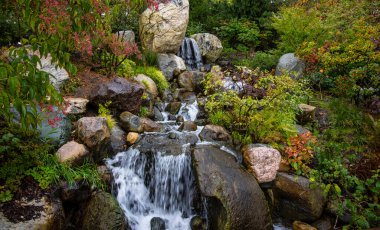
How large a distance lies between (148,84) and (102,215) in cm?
501

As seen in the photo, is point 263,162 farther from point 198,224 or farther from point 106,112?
point 106,112

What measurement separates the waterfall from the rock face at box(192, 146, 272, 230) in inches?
313

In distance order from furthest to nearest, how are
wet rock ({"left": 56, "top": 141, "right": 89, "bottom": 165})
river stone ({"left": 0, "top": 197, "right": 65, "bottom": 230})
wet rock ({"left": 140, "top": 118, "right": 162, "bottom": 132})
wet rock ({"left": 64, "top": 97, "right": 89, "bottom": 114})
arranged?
1. wet rock ({"left": 140, "top": 118, "right": 162, "bottom": 132})
2. wet rock ({"left": 64, "top": 97, "right": 89, "bottom": 114})
3. wet rock ({"left": 56, "top": 141, "right": 89, "bottom": 165})
4. river stone ({"left": 0, "top": 197, "right": 65, "bottom": 230})

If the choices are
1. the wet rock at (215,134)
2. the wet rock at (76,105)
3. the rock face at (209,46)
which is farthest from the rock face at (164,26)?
the wet rock at (215,134)

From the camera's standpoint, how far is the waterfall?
12.6m

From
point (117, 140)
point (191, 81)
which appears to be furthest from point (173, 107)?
point (117, 140)

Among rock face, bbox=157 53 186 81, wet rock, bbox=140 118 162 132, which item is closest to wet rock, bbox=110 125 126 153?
wet rock, bbox=140 118 162 132

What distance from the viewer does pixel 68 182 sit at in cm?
452

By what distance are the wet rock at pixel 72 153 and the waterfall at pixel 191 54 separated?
8.19 m

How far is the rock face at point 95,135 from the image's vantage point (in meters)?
5.25

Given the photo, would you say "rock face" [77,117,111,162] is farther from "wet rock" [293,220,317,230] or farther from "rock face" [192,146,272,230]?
"wet rock" [293,220,317,230]

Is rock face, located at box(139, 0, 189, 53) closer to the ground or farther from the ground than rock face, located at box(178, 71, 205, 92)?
farther from the ground

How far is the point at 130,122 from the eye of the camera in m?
6.68

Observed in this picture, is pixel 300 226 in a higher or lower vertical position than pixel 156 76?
lower
